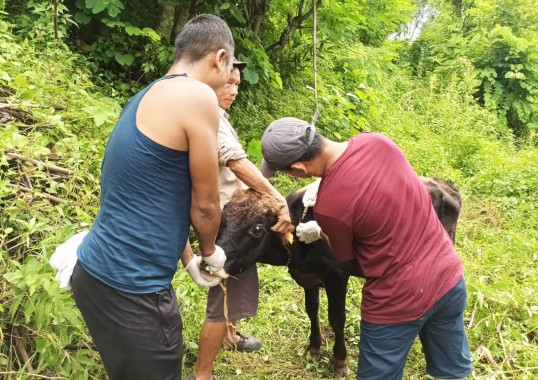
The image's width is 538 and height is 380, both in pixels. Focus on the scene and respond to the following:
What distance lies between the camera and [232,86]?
10.4 feet

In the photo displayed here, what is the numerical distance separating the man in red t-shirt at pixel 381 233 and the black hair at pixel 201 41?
518mm

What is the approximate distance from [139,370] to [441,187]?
9.36ft

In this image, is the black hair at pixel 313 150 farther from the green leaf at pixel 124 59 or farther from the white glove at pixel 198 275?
the green leaf at pixel 124 59

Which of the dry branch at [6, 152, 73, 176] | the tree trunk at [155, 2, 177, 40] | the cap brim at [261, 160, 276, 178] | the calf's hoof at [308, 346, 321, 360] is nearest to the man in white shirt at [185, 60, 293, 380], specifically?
the cap brim at [261, 160, 276, 178]

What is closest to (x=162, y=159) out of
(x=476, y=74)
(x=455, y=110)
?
(x=455, y=110)

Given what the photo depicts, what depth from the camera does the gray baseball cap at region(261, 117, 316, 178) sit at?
2.25m

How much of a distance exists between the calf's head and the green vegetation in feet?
2.76

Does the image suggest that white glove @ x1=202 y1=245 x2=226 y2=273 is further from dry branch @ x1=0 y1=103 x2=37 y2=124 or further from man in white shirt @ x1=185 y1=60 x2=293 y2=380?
dry branch @ x1=0 y1=103 x2=37 y2=124

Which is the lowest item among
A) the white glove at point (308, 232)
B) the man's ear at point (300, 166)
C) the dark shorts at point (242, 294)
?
the dark shorts at point (242, 294)

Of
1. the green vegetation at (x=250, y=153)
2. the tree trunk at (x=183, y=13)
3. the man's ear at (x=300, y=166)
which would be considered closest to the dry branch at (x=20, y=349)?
the green vegetation at (x=250, y=153)

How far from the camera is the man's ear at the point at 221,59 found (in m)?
2.02

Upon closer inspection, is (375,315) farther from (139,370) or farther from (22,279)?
(22,279)

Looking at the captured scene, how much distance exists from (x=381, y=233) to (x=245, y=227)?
93cm

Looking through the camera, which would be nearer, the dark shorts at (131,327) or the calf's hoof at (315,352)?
the dark shorts at (131,327)
